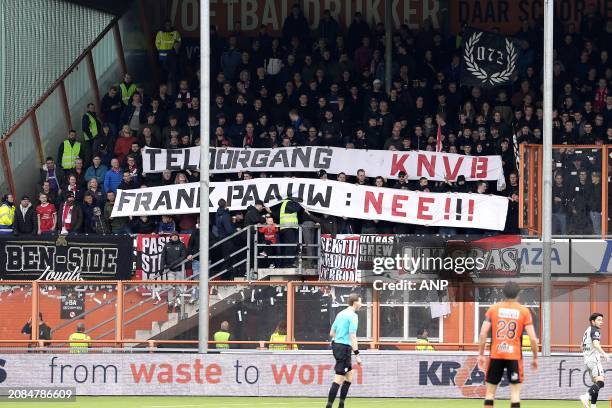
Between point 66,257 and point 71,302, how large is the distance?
16.7 feet

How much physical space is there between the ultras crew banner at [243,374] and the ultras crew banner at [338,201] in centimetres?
586

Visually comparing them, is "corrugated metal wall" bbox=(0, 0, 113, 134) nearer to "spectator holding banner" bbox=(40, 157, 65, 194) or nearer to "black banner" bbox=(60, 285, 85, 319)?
"spectator holding banner" bbox=(40, 157, 65, 194)

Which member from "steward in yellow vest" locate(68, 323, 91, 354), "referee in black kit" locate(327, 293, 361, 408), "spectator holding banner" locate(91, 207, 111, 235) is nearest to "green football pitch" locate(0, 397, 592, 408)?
"steward in yellow vest" locate(68, 323, 91, 354)

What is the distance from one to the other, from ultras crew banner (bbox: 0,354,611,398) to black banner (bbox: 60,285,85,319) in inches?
29.5

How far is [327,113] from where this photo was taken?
3441cm

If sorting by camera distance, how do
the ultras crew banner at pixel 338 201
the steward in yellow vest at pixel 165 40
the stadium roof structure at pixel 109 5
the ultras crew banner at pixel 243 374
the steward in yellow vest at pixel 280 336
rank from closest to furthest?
the ultras crew banner at pixel 243 374
the steward in yellow vest at pixel 280 336
the ultras crew banner at pixel 338 201
the steward in yellow vest at pixel 165 40
the stadium roof structure at pixel 109 5

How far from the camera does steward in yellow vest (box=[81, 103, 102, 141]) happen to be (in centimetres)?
3669

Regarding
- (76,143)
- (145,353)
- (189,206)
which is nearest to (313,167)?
(189,206)

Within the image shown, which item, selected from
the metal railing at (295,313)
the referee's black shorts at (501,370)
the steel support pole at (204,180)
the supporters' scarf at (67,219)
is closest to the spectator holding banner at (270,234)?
the metal railing at (295,313)

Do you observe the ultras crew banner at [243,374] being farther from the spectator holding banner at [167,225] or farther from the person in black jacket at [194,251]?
the spectator holding banner at [167,225]

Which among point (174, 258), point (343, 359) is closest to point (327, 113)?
point (174, 258)

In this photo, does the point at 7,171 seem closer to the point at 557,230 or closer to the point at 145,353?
the point at 145,353

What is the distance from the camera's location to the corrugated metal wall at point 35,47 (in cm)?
3666

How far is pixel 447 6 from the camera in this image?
41562 mm
